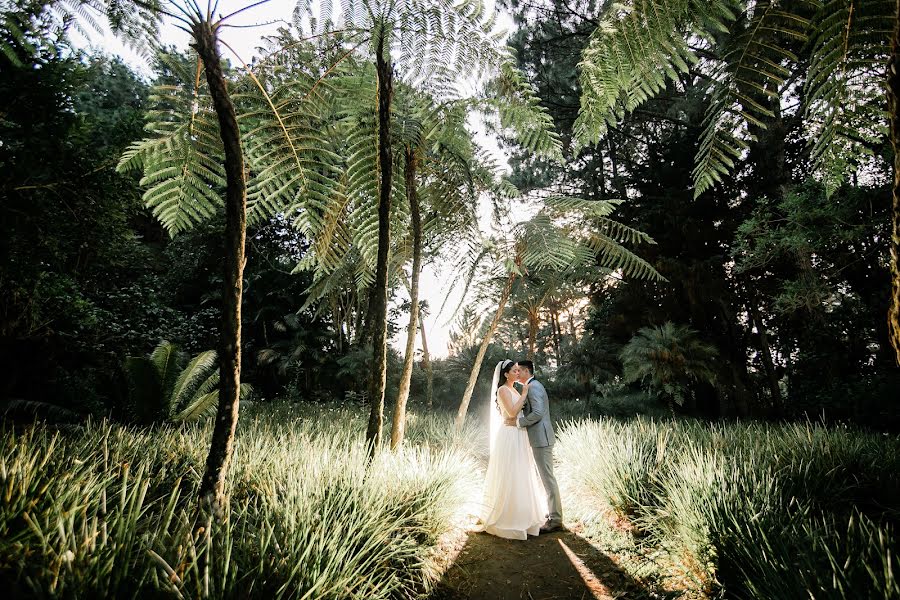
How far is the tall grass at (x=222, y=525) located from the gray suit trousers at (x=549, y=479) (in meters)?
0.87

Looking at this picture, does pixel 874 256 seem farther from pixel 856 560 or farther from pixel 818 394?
pixel 856 560

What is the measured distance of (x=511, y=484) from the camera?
404 centimetres

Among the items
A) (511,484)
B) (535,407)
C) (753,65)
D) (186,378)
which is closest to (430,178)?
(535,407)

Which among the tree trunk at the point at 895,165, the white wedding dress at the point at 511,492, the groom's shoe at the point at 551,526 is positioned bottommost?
the groom's shoe at the point at 551,526

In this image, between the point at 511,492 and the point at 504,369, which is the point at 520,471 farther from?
the point at 504,369

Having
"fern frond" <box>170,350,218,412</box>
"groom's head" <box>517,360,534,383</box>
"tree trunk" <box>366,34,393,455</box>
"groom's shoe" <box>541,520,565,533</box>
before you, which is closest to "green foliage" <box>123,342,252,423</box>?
"fern frond" <box>170,350,218,412</box>

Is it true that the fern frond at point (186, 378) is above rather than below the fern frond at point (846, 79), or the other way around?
below

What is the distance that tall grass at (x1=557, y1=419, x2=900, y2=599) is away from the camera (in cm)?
187

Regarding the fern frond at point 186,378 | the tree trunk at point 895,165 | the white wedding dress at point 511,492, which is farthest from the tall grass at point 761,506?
the fern frond at point 186,378

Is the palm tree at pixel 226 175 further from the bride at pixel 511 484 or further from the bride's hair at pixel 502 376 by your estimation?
the bride's hair at pixel 502 376

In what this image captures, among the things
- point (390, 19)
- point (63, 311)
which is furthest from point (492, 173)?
point (63, 311)

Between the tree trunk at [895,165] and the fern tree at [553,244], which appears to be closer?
the tree trunk at [895,165]

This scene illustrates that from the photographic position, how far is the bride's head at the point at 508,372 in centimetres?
492

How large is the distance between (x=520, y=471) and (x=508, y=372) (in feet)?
4.16
